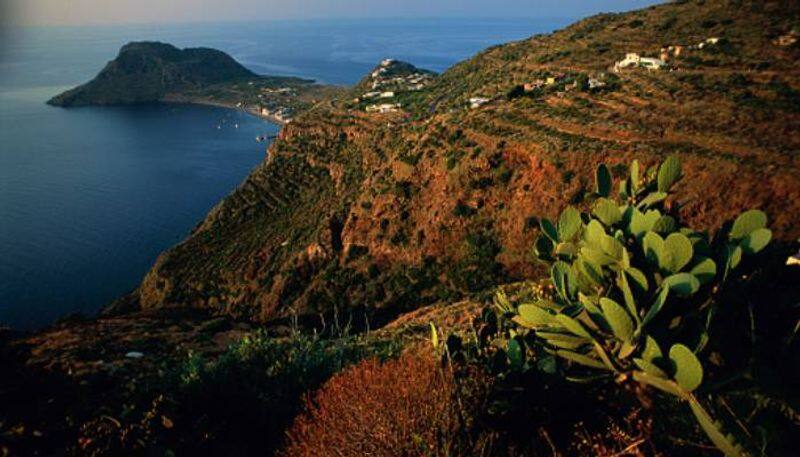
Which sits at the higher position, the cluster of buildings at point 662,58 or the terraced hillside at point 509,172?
the cluster of buildings at point 662,58

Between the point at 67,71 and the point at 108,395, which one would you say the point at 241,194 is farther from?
the point at 67,71

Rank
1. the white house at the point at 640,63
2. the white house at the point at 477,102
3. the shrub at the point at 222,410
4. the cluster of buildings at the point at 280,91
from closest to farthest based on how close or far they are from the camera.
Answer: the shrub at the point at 222,410 → the white house at the point at 640,63 → the white house at the point at 477,102 → the cluster of buildings at the point at 280,91

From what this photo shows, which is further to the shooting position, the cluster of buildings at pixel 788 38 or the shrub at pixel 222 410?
the cluster of buildings at pixel 788 38

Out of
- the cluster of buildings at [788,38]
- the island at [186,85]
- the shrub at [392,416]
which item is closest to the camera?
the shrub at [392,416]

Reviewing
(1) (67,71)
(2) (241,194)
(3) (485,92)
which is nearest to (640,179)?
(3) (485,92)

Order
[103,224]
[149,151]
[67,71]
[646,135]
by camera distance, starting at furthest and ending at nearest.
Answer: [67,71] < [149,151] < [103,224] < [646,135]

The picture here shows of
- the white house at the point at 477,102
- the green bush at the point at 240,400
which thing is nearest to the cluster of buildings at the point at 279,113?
the white house at the point at 477,102

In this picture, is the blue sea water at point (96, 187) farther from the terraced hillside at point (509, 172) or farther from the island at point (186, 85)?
the terraced hillside at point (509, 172)

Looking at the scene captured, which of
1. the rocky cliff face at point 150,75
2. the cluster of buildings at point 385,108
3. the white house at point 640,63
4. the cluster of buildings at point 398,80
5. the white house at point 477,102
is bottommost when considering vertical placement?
the white house at point 477,102
